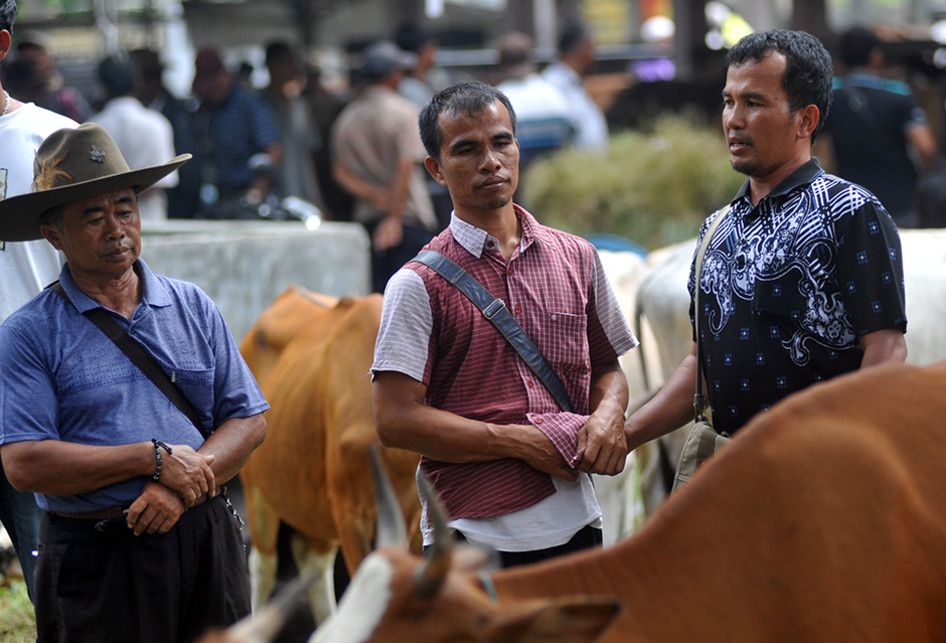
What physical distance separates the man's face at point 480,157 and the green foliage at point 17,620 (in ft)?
8.06

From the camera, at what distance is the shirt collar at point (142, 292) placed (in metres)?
3.82

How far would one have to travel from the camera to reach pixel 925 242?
21.7 feet

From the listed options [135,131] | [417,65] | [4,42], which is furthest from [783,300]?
[417,65]

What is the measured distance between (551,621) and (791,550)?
66 cm

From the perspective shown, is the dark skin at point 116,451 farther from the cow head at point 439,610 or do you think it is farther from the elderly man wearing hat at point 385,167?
the elderly man wearing hat at point 385,167

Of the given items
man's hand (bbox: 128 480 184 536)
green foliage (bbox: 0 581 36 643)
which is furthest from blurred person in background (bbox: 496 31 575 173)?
man's hand (bbox: 128 480 184 536)

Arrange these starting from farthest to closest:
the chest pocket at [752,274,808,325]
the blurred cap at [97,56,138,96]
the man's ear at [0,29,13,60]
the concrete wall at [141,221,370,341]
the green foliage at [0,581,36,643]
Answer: the blurred cap at [97,56,138,96] < the concrete wall at [141,221,370,341] < the green foliage at [0,581,36,643] < the man's ear at [0,29,13,60] < the chest pocket at [752,274,808,325]

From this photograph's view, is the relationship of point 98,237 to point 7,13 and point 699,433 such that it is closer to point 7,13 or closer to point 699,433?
point 7,13

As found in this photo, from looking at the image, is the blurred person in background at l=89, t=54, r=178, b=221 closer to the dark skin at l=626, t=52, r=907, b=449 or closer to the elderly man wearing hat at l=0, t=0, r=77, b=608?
the elderly man wearing hat at l=0, t=0, r=77, b=608

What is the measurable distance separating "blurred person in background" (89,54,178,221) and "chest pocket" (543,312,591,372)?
6.37 meters

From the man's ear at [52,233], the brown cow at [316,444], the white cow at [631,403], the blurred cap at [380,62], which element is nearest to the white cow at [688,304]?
the white cow at [631,403]

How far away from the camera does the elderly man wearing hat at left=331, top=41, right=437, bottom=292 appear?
9727 mm

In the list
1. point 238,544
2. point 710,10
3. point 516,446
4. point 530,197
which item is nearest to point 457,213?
point 516,446

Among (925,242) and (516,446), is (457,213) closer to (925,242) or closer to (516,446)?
(516,446)
